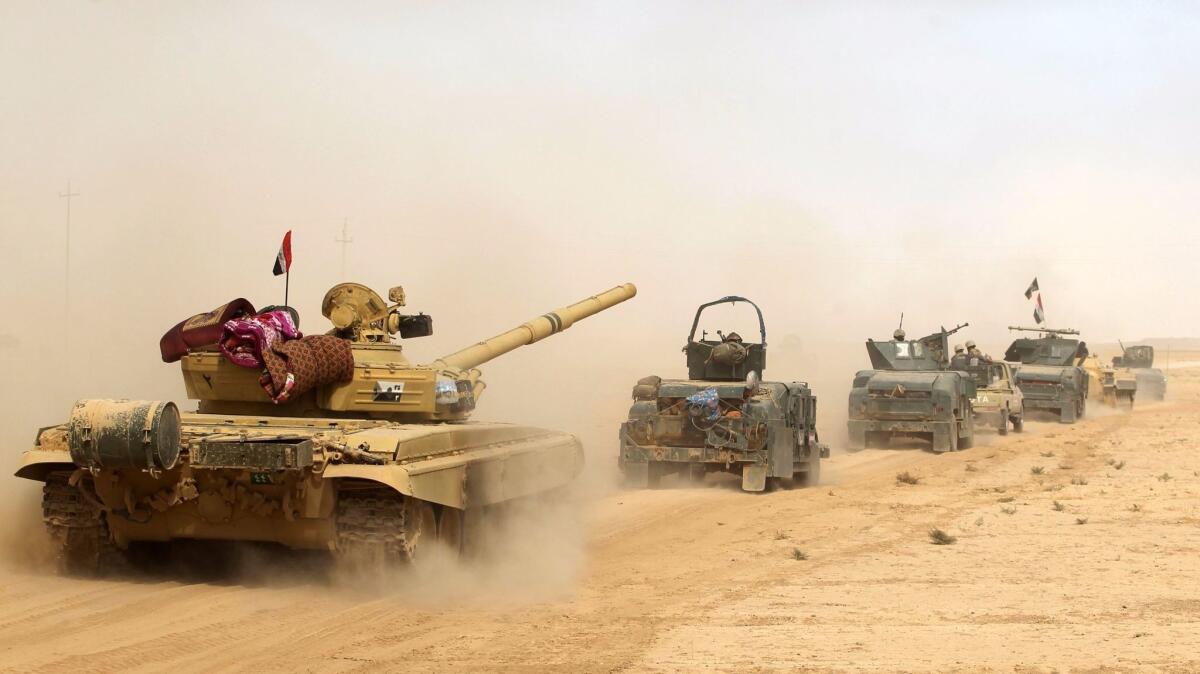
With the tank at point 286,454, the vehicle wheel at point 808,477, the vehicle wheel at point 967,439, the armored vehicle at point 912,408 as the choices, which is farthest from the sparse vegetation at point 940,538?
the vehicle wheel at point 967,439

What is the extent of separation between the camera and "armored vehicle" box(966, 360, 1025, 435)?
29.4m

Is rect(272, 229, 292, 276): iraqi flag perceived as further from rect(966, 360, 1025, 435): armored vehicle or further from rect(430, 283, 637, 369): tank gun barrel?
rect(966, 360, 1025, 435): armored vehicle

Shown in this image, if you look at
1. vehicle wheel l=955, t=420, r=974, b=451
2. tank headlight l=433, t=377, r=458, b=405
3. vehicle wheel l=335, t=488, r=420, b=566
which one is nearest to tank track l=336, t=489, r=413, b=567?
vehicle wheel l=335, t=488, r=420, b=566

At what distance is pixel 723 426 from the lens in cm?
1722

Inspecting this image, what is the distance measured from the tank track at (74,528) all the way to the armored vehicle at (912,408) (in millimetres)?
16152

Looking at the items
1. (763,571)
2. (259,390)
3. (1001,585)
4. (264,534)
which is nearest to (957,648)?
(1001,585)

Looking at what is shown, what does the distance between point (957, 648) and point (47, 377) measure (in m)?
21.0

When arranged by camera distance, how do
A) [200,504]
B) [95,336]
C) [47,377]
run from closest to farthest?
[200,504] → [47,377] → [95,336]

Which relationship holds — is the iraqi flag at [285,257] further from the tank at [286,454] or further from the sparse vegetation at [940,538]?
the sparse vegetation at [940,538]

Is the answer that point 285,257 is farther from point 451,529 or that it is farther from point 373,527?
point 373,527

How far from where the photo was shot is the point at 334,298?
41.2ft

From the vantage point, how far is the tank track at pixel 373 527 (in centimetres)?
1009

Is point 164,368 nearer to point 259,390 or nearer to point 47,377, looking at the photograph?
point 47,377

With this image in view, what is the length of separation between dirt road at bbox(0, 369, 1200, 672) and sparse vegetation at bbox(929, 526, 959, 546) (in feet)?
0.52
